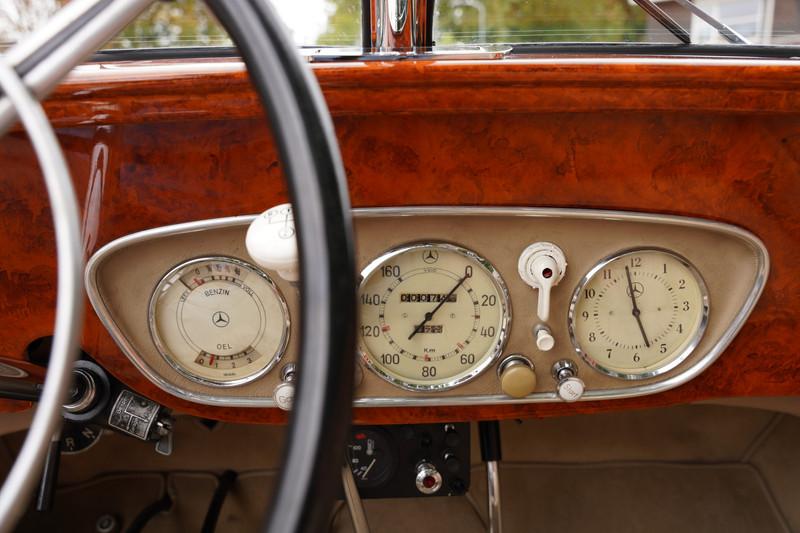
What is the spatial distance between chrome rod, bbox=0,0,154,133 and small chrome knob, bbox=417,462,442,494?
0.97 metres

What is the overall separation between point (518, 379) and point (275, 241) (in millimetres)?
401

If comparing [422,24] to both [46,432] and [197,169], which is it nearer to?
[197,169]

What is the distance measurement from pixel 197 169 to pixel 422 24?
1.70ft

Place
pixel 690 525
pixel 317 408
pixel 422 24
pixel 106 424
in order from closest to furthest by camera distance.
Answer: pixel 317 408, pixel 106 424, pixel 422 24, pixel 690 525

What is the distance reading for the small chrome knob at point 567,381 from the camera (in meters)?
0.93

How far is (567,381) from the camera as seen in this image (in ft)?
3.05

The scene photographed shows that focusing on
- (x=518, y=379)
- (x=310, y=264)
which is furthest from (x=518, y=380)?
(x=310, y=264)

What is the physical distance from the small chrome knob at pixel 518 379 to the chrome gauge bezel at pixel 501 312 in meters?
0.03

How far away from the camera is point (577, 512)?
4.78 ft

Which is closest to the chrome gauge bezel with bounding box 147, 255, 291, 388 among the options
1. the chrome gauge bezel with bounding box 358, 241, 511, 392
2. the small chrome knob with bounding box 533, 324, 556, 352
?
the chrome gauge bezel with bounding box 358, 241, 511, 392

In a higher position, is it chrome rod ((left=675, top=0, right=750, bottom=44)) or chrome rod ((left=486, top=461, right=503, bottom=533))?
chrome rod ((left=675, top=0, right=750, bottom=44))

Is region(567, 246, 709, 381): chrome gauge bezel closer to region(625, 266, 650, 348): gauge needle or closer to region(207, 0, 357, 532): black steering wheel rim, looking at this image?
region(625, 266, 650, 348): gauge needle

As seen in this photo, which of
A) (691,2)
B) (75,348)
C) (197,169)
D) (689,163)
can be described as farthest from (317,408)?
(691,2)

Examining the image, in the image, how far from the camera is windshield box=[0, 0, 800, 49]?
1138 mm
